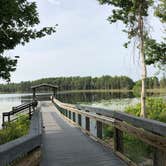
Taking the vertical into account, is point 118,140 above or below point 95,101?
above

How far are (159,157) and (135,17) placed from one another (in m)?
14.2

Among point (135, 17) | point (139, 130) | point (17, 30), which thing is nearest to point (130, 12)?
point (135, 17)

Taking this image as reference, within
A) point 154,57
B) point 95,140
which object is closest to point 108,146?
point 95,140

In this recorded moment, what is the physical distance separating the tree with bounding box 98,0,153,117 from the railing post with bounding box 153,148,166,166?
12.3 m

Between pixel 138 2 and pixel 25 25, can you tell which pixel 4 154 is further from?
pixel 138 2

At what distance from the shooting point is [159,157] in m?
5.35

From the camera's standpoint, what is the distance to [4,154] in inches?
138

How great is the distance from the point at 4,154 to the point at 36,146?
1853 mm

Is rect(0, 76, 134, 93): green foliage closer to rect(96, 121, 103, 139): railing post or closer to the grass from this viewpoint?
rect(96, 121, 103, 139): railing post

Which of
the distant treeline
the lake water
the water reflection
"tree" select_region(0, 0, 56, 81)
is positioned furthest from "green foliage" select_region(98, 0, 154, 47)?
the distant treeline

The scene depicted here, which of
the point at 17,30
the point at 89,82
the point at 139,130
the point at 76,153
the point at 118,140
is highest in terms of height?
the point at 89,82

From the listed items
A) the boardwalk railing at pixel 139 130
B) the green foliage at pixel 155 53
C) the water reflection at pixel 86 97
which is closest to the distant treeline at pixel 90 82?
the water reflection at pixel 86 97

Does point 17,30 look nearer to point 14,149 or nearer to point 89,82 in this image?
point 14,149

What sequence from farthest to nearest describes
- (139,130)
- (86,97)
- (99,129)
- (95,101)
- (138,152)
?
(86,97), (95,101), (99,129), (138,152), (139,130)
